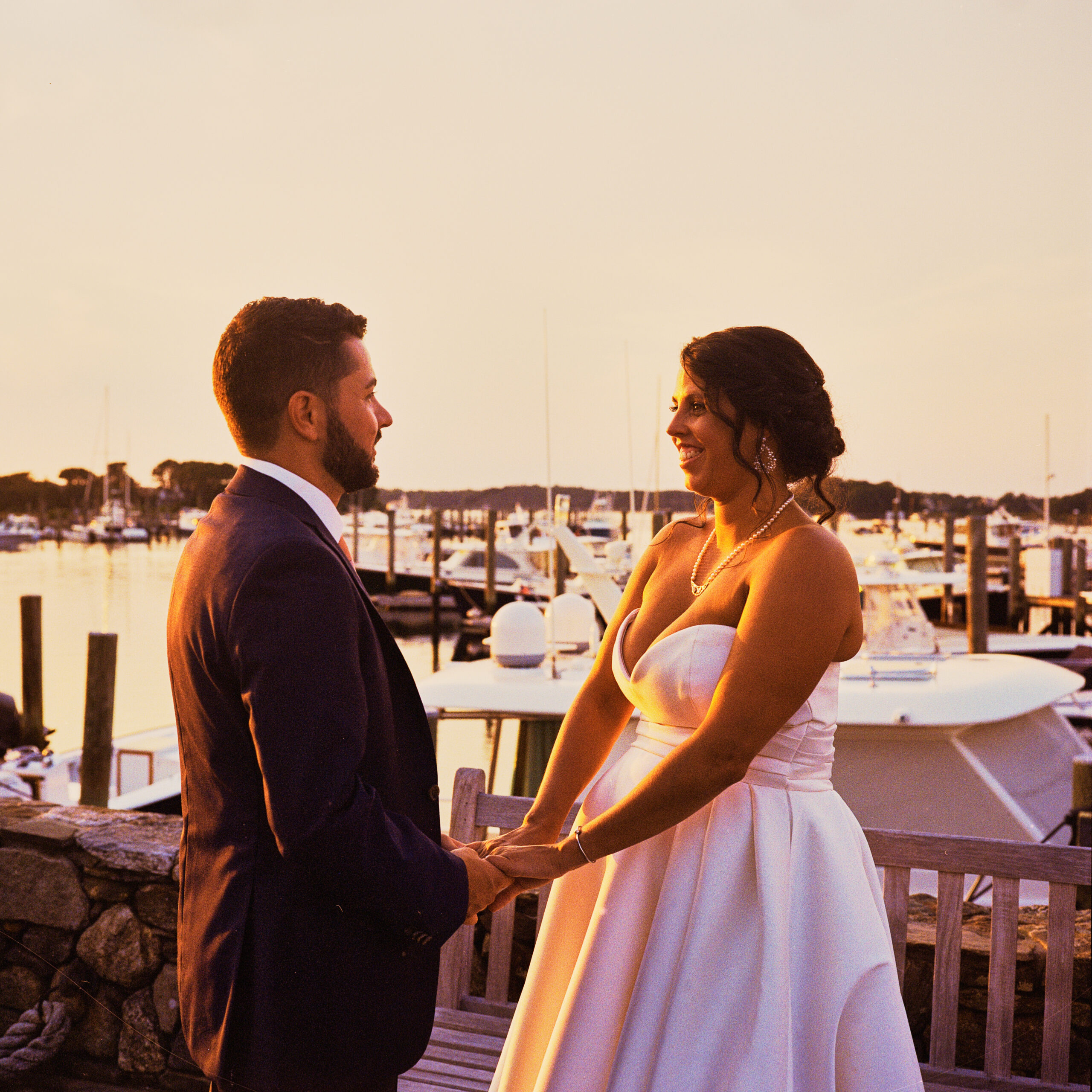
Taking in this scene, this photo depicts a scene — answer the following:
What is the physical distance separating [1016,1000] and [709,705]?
181 cm

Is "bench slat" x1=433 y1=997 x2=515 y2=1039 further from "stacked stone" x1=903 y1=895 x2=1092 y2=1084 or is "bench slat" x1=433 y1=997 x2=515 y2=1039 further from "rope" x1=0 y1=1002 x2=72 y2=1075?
"rope" x1=0 y1=1002 x2=72 y2=1075

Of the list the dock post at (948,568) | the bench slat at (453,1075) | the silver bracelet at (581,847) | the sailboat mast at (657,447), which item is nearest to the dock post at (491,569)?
the sailboat mast at (657,447)

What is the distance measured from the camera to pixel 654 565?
2281 millimetres

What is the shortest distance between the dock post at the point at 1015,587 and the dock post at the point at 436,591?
15004mm

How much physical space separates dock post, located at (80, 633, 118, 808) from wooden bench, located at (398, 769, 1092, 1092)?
7.17 meters

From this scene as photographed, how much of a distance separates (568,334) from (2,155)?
13.5 feet

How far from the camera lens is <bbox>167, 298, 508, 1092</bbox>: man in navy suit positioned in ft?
4.53

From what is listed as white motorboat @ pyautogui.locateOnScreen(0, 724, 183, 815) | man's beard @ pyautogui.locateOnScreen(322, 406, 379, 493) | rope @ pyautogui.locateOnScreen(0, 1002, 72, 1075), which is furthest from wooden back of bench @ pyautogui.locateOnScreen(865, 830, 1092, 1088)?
white motorboat @ pyautogui.locateOnScreen(0, 724, 183, 815)

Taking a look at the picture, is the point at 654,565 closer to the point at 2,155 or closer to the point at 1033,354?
the point at 2,155

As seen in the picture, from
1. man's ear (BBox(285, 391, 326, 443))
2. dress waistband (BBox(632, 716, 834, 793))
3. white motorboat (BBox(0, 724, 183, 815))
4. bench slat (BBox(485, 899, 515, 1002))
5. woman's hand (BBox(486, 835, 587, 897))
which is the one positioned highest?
man's ear (BBox(285, 391, 326, 443))

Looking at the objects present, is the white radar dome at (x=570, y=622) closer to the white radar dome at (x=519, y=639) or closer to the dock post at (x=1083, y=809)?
the white radar dome at (x=519, y=639)

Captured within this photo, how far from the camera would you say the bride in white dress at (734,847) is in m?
1.70

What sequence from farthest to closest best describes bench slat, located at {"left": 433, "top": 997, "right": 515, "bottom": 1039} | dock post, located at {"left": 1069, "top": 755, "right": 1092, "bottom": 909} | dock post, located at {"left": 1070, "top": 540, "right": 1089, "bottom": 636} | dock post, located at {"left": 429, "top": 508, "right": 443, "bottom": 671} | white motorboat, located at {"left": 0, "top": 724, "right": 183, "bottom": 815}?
dock post, located at {"left": 429, "top": 508, "right": 443, "bottom": 671}, dock post, located at {"left": 1070, "top": 540, "right": 1089, "bottom": 636}, white motorboat, located at {"left": 0, "top": 724, "right": 183, "bottom": 815}, dock post, located at {"left": 1069, "top": 755, "right": 1092, "bottom": 909}, bench slat, located at {"left": 433, "top": 997, "right": 515, "bottom": 1039}

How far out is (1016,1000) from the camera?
9.43ft
